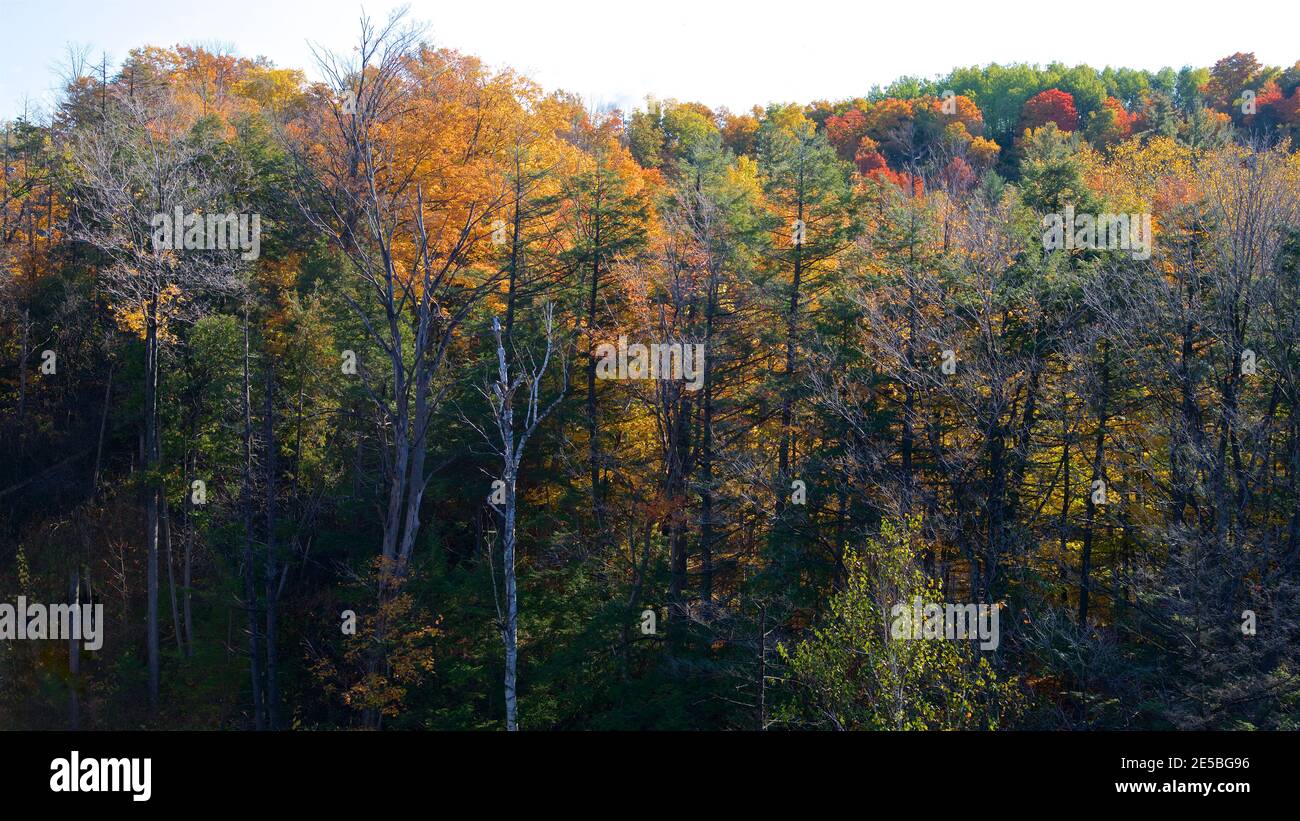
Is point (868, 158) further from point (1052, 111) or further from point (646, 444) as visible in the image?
point (646, 444)

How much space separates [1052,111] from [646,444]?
4769cm

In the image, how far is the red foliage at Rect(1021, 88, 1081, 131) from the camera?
60.7 m

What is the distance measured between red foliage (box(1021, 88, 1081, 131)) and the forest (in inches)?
1344

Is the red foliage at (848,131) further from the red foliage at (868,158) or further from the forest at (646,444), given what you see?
the forest at (646,444)

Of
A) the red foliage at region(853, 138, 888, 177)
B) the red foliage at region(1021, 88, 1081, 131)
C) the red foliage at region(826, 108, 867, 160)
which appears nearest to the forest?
the red foliage at region(853, 138, 888, 177)

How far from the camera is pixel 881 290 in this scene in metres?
21.2

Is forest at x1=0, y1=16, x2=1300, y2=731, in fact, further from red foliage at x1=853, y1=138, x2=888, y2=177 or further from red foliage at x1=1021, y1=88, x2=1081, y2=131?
red foliage at x1=1021, y1=88, x2=1081, y2=131

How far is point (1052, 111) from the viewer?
199ft

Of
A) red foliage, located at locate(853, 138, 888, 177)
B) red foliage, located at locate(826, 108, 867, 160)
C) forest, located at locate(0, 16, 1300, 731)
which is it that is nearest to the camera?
forest, located at locate(0, 16, 1300, 731)

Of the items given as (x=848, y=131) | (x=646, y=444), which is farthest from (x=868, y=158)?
(x=646, y=444)

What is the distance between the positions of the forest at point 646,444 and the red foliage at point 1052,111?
34.1 meters

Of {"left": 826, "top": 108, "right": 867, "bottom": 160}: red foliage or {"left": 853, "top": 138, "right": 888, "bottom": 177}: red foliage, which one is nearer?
{"left": 853, "top": 138, "right": 888, "bottom": 177}: red foliage
